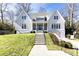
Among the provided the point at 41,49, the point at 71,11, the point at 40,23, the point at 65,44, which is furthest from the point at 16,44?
the point at 71,11

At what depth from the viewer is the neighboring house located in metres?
4.03

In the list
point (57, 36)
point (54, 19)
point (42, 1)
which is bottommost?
point (57, 36)

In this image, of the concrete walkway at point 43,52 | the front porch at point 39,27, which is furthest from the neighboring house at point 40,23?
the concrete walkway at point 43,52

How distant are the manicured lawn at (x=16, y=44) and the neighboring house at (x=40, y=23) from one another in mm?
107

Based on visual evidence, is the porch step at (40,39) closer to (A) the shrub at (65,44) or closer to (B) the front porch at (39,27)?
(B) the front porch at (39,27)

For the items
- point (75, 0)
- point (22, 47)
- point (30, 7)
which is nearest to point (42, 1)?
point (30, 7)

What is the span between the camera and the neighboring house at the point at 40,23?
403cm

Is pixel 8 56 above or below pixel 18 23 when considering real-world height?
below

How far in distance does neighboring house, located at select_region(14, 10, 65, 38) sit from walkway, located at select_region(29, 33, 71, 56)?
129 millimetres

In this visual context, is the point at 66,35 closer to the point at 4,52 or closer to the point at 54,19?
the point at 54,19

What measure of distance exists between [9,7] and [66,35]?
3.24 feet

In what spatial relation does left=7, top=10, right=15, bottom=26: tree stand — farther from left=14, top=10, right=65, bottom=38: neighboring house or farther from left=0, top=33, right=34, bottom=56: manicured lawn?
left=0, top=33, right=34, bottom=56: manicured lawn

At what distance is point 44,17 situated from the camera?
13.3 feet

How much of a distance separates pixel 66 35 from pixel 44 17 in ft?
1.45
